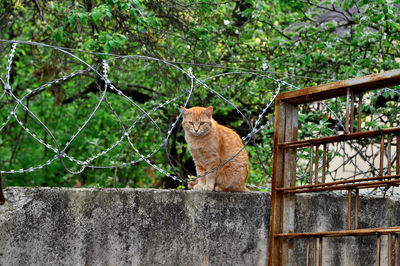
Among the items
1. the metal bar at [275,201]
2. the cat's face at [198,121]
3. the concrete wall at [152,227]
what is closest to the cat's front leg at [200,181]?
the cat's face at [198,121]

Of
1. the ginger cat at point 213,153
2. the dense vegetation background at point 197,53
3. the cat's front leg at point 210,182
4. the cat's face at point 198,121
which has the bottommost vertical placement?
the cat's front leg at point 210,182

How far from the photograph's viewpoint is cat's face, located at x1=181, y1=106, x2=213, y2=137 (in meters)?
4.74

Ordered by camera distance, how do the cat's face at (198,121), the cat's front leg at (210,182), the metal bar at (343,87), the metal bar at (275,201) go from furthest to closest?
the cat's face at (198,121) < the cat's front leg at (210,182) < the metal bar at (275,201) < the metal bar at (343,87)

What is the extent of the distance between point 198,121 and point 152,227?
132cm

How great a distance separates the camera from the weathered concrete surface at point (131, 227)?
3326 mm

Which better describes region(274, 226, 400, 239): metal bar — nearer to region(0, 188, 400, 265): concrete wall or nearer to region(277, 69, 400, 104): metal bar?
region(0, 188, 400, 265): concrete wall

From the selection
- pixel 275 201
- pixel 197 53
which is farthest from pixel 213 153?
pixel 197 53

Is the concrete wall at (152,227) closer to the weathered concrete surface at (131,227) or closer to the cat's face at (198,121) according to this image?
the weathered concrete surface at (131,227)

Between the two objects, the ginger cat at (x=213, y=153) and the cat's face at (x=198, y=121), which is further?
the cat's face at (x=198, y=121)

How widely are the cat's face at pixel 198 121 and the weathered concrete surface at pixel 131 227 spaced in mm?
812

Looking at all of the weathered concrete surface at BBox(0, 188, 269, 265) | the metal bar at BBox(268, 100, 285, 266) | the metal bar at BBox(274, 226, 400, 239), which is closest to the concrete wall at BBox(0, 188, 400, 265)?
the weathered concrete surface at BBox(0, 188, 269, 265)

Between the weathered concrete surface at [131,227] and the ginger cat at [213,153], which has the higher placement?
the ginger cat at [213,153]

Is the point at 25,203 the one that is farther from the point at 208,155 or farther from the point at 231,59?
the point at 231,59

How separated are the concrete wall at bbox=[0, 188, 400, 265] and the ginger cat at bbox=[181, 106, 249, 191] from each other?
1.48 feet
